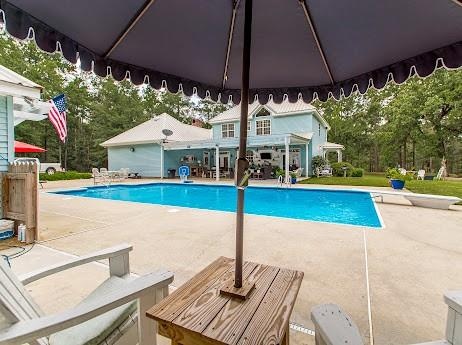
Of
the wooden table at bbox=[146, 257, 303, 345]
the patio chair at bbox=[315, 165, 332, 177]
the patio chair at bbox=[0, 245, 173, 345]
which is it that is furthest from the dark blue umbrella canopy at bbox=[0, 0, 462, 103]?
the patio chair at bbox=[315, 165, 332, 177]

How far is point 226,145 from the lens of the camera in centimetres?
1652

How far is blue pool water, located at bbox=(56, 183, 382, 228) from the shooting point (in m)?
7.83

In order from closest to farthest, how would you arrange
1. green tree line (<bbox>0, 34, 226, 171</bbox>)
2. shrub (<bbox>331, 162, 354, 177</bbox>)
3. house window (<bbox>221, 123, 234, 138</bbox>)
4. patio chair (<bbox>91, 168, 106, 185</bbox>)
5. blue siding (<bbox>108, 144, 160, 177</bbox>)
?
patio chair (<bbox>91, 168, 106, 185</bbox>) < shrub (<bbox>331, 162, 354, 177</bbox>) < house window (<bbox>221, 123, 234, 138</bbox>) < blue siding (<bbox>108, 144, 160, 177</bbox>) < green tree line (<bbox>0, 34, 226, 171</bbox>)

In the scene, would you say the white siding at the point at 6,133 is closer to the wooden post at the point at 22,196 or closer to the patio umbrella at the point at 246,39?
the wooden post at the point at 22,196

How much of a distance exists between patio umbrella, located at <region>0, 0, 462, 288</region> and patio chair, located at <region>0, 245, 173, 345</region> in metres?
0.57

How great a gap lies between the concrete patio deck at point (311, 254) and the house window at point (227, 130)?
43.5ft

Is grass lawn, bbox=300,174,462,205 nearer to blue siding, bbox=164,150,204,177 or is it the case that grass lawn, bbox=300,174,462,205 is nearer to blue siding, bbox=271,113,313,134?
blue siding, bbox=271,113,313,134

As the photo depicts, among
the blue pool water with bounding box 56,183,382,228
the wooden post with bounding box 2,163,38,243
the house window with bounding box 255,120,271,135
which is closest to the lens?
the wooden post with bounding box 2,163,38,243

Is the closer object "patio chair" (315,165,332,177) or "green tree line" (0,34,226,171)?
"patio chair" (315,165,332,177)

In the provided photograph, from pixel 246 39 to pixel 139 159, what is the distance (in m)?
20.6

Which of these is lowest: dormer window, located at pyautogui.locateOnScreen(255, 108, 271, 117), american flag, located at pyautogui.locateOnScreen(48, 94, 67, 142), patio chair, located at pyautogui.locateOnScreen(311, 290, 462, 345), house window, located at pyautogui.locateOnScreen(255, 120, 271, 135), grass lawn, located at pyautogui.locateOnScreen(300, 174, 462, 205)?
grass lawn, located at pyautogui.locateOnScreen(300, 174, 462, 205)

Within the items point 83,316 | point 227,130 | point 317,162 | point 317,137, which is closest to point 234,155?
point 227,130

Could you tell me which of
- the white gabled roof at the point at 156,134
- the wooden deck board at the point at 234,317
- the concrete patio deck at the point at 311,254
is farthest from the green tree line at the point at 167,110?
the wooden deck board at the point at 234,317

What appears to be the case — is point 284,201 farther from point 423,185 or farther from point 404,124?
point 404,124
